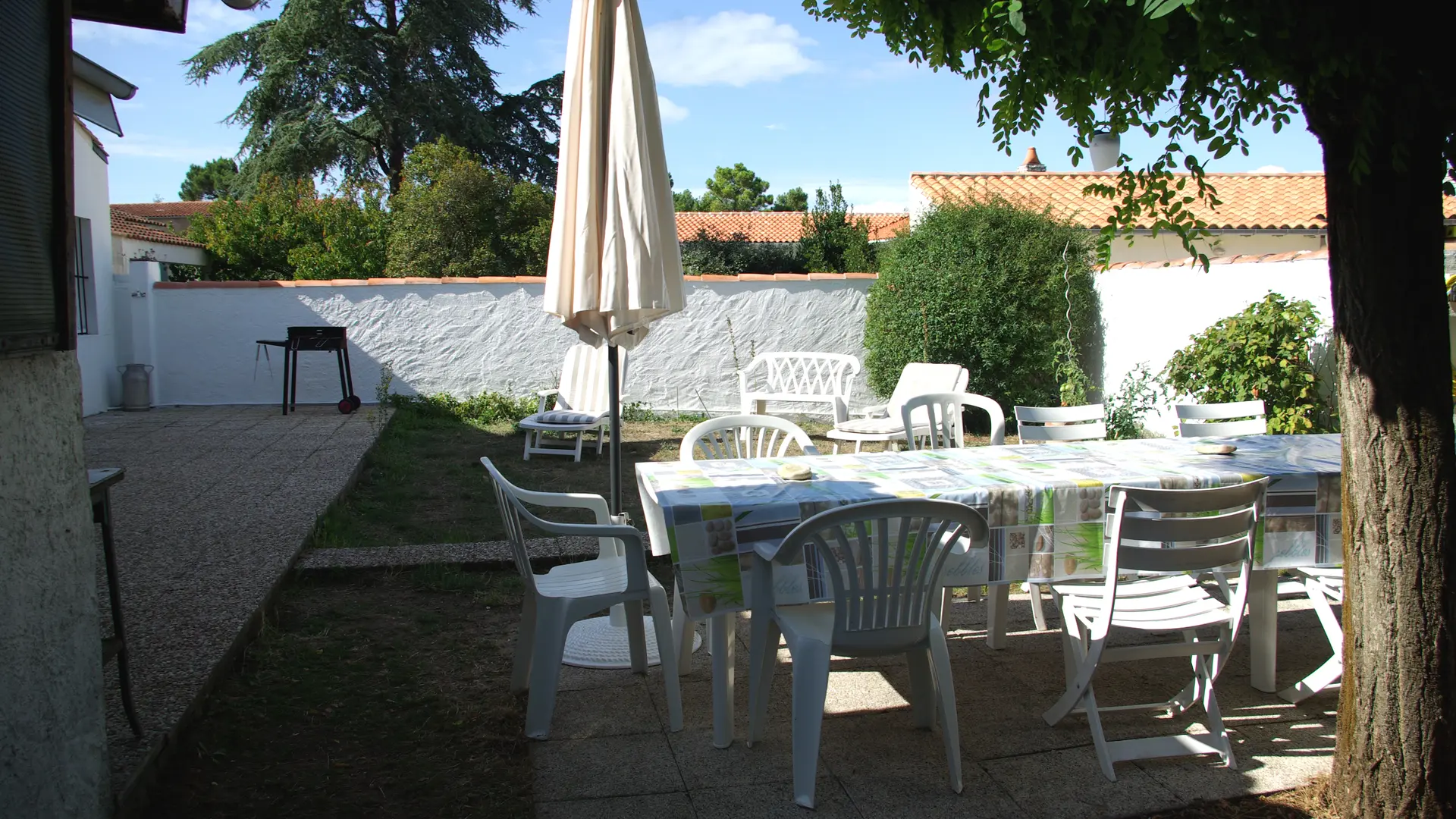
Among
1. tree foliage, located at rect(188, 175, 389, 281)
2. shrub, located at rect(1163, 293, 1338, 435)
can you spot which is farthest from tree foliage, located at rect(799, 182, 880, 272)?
shrub, located at rect(1163, 293, 1338, 435)

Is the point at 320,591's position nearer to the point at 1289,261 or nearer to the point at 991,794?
the point at 991,794

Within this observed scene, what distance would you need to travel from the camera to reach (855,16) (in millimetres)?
3062

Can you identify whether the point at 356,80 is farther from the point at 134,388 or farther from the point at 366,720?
the point at 366,720

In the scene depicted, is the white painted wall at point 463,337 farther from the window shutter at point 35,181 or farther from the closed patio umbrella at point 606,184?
the window shutter at point 35,181

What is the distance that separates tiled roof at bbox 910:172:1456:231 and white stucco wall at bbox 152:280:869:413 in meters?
4.80

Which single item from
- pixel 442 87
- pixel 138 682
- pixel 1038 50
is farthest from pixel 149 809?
pixel 442 87

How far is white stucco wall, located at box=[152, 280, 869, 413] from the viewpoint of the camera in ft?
35.8

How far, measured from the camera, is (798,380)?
10281 millimetres

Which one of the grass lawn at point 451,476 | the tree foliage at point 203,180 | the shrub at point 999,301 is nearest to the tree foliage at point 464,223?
the grass lawn at point 451,476

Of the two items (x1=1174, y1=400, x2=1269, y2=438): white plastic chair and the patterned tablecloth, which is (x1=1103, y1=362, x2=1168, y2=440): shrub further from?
the patterned tablecloth

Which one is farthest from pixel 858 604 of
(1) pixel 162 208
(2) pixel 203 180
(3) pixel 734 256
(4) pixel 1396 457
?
(2) pixel 203 180

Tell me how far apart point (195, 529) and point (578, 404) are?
394cm

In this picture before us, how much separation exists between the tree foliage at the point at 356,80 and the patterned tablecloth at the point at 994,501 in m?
20.2

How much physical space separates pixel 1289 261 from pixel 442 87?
1908 centimetres
